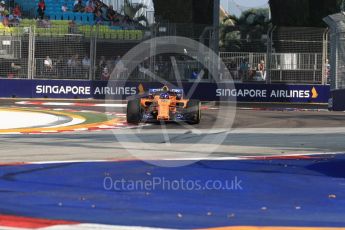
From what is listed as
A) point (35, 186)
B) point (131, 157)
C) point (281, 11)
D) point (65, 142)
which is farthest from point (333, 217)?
point (281, 11)

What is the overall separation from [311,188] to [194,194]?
142 cm

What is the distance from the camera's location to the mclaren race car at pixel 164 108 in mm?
16094

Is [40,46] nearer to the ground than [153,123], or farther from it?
farther from it

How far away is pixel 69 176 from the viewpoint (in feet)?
28.5

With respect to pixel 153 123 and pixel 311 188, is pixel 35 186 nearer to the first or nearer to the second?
pixel 311 188

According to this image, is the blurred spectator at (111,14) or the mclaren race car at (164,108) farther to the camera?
the blurred spectator at (111,14)

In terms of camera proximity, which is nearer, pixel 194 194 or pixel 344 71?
pixel 194 194

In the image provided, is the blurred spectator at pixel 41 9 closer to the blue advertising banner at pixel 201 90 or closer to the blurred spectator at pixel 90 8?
the blurred spectator at pixel 90 8

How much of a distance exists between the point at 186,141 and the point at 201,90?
1426 centimetres

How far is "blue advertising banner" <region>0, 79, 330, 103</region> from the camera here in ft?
89.5

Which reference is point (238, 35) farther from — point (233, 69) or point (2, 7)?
point (2, 7)

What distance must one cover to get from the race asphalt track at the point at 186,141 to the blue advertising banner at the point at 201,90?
8725 millimetres

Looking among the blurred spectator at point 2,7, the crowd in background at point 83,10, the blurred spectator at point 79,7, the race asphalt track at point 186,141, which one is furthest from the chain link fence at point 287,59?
the blurred spectator at point 79,7

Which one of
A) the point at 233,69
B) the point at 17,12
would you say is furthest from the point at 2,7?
the point at 233,69
